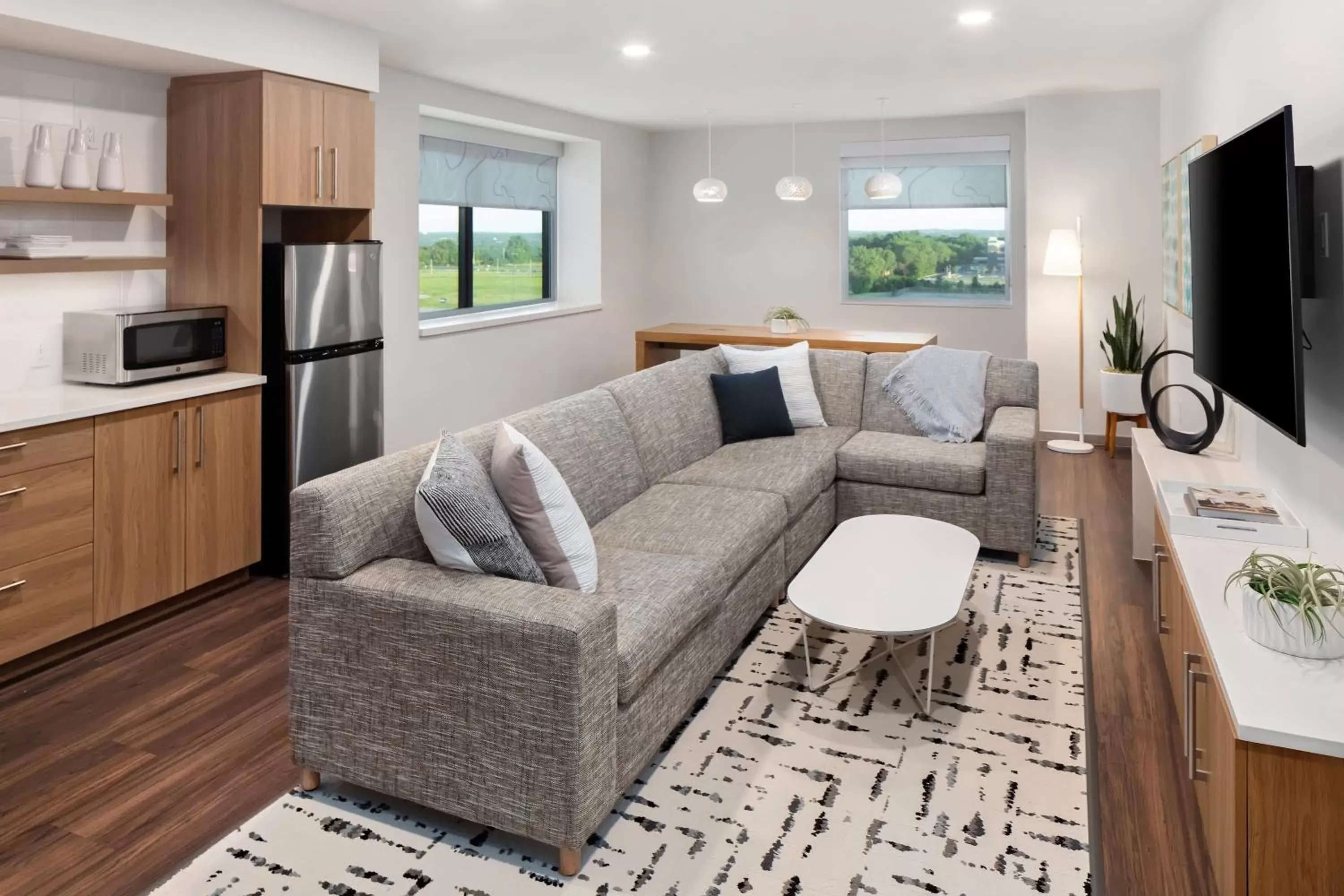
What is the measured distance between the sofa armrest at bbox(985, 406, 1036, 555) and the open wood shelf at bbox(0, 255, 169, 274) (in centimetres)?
365

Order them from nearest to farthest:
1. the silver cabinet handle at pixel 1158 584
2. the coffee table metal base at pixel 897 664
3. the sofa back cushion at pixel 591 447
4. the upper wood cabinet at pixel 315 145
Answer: the coffee table metal base at pixel 897 664 → the silver cabinet handle at pixel 1158 584 → the sofa back cushion at pixel 591 447 → the upper wood cabinet at pixel 315 145

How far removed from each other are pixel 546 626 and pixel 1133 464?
10.1 feet

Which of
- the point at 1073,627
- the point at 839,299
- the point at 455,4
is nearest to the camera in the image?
the point at 1073,627

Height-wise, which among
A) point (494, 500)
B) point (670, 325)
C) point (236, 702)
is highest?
point (670, 325)

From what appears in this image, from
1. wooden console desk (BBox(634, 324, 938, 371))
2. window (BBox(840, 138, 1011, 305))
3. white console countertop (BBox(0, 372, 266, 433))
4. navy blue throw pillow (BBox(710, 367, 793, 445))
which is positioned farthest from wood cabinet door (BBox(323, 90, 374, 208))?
window (BBox(840, 138, 1011, 305))

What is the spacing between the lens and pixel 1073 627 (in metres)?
3.61

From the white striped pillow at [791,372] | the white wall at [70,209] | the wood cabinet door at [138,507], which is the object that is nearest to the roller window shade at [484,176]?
the white wall at [70,209]

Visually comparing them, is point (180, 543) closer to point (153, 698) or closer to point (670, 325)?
point (153, 698)

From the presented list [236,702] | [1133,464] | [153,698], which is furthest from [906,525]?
[153,698]

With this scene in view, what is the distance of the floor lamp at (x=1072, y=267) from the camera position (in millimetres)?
6520

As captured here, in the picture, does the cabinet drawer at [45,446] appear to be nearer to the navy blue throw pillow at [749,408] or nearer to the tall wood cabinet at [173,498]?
the tall wood cabinet at [173,498]

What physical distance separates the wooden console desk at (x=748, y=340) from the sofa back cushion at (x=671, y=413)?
1.49 meters

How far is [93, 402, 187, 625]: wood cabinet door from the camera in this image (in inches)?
133

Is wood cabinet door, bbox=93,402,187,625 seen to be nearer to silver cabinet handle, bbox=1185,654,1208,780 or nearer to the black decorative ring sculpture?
silver cabinet handle, bbox=1185,654,1208,780
